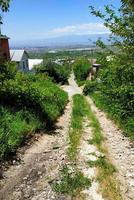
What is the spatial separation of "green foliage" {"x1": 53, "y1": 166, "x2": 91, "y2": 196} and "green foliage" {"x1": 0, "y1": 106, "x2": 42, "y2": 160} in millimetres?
2465

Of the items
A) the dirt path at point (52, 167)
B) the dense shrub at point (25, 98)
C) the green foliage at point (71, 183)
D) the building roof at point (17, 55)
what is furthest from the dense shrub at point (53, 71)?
the green foliage at point (71, 183)

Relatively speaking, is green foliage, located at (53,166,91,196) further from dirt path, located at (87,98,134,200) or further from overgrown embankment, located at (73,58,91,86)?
overgrown embankment, located at (73,58,91,86)

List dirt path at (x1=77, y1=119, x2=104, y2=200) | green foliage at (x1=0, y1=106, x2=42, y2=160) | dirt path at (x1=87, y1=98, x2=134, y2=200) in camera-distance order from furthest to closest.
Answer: green foliage at (x1=0, y1=106, x2=42, y2=160) → dirt path at (x1=87, y1=98, x2=134, y2=200) → dirt path at (x1=77, y1=119, x2=104, y2=200)

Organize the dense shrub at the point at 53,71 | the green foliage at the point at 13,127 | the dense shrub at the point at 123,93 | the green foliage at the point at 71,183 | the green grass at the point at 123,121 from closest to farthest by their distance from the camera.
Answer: the green foliage at the point at 71,183 → the green foliage at the point at 13,127 → the dense shrub at the point at 123,93 → the green grass at the point at 123,121 → the dense shrub at the point at 53,71

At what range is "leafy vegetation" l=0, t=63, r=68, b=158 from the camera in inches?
524

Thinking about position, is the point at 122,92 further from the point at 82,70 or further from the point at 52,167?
the point at 82,70

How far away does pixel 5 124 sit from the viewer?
13.9 metres

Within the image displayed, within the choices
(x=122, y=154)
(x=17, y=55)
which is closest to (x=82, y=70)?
(x=17, y=55)

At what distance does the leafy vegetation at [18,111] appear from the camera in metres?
13.3

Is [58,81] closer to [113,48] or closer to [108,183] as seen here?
[113,48]

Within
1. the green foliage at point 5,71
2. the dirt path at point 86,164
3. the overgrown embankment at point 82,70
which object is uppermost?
the green foliage at point 5,71

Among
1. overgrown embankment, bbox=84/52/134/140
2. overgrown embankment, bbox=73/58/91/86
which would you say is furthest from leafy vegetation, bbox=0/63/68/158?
overgrown embankment, bbox=73/58/91/86

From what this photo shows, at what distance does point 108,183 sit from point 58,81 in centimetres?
5771

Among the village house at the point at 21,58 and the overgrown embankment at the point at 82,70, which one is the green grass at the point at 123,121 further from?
the overgrown embankment at the point at 82,70
